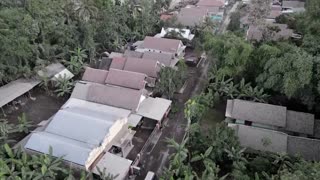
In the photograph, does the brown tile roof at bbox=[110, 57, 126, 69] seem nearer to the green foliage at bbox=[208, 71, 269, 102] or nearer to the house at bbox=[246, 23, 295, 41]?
the green foliage at bbox=[208, 71, 269, 102]

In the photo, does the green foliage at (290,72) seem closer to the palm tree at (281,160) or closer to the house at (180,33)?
the palm tree at (281,160)

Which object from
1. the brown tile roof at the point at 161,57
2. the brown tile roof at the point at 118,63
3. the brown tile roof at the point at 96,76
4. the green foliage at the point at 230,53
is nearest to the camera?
the green foliage at the point at 230,53

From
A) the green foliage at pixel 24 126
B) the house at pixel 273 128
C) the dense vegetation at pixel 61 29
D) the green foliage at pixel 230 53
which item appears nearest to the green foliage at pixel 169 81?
the green foliage at pixel 230 53

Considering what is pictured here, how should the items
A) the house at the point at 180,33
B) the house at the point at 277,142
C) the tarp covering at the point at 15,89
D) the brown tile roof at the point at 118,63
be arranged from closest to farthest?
the house at the point at 277,142, the tarp covering at the point at 15,89, the brown tile roof at the point at 118,63, the house at the point at 180,33

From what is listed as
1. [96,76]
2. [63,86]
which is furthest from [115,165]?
[63,86]

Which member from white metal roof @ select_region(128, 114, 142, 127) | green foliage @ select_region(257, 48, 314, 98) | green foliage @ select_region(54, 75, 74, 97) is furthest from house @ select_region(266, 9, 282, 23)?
green foliage @ select_region(54, 75, 74, 97)

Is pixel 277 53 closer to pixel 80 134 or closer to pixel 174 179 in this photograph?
pixel 174 179
